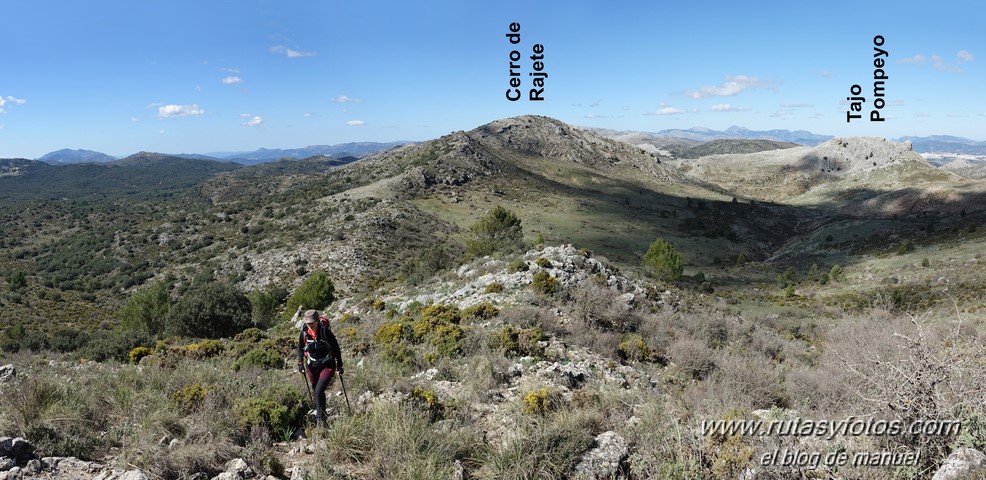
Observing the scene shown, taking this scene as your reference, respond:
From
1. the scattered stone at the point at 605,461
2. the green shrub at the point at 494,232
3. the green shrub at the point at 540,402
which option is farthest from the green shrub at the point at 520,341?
the green shrub at the point at 494,232

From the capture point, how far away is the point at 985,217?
48.7 metres

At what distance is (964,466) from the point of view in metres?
3.57

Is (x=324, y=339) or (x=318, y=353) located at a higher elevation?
(x=324, y=339)

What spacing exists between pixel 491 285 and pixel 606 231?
166 feet

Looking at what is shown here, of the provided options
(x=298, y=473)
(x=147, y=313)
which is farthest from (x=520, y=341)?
(x=147, y=313)

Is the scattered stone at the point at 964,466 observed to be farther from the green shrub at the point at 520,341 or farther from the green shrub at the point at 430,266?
the green shrub at the point at 430,266

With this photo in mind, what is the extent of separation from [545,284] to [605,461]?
1098 cm

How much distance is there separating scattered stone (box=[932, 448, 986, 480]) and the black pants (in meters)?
6.39

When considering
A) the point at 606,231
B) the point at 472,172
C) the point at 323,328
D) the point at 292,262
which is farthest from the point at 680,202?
the point at 323,328

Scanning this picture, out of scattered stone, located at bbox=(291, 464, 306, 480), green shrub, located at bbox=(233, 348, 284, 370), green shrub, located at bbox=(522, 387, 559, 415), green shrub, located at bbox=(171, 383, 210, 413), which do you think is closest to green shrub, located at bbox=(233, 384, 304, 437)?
green shrub, located at bbox=(171, 383, 210, 413)

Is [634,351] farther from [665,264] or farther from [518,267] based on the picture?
[665,264]

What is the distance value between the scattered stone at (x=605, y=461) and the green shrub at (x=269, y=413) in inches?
154

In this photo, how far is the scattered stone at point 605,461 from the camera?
15.7 ft

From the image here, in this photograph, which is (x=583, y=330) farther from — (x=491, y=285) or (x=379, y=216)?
(x=379, y=216)
